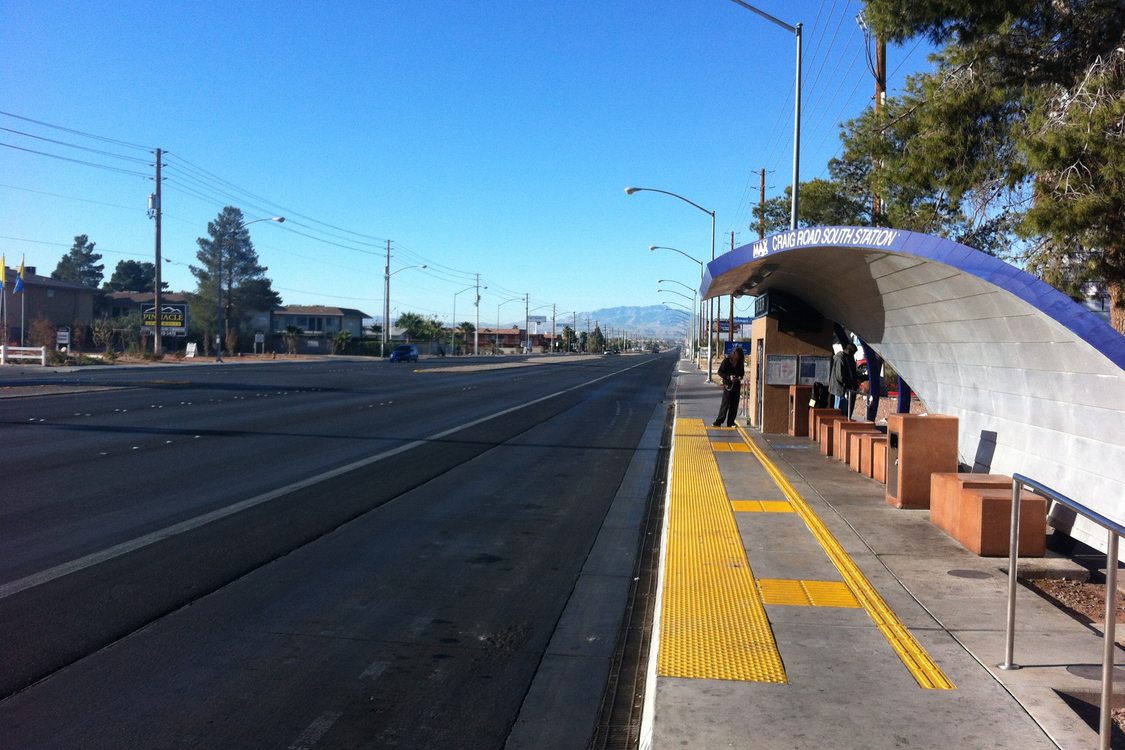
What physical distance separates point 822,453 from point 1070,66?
23.6ft

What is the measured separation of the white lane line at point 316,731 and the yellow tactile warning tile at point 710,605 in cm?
187

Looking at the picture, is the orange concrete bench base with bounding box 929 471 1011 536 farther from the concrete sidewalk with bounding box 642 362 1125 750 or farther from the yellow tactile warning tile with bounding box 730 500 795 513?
the yellow tactile warning tile with bounding box 730 500 795 513

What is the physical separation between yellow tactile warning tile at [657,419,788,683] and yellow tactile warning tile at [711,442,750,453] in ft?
17.4

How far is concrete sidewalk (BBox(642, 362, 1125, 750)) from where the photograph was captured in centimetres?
457

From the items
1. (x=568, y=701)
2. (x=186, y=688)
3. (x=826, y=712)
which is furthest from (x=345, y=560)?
(x=826, y=712)

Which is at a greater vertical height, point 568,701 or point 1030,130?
point 1030,130

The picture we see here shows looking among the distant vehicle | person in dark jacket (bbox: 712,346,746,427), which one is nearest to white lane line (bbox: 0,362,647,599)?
person in dark jacket (bbox: 712,346,746,427)

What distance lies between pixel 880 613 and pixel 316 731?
12.9 feet

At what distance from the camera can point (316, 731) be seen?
4.78 metres

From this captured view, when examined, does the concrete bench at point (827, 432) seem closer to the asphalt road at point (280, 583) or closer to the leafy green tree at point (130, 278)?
the asphalt road at point (280, 583)

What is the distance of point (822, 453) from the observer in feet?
52.6

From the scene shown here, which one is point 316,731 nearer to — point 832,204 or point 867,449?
point 867,449

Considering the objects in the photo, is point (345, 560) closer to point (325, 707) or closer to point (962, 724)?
point (325, 707)

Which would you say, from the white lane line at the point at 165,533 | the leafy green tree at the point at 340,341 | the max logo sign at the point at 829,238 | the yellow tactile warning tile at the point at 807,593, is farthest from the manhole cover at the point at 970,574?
the leafy green tree at the point at 340,341
